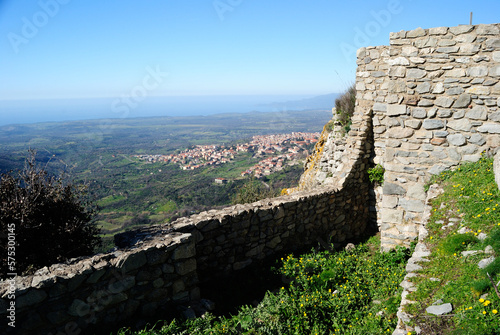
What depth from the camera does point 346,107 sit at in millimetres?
9172

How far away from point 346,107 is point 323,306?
6.39 metres

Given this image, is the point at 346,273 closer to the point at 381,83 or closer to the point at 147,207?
the point at 381,83

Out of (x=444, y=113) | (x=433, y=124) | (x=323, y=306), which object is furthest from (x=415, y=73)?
(x=323, y=306)

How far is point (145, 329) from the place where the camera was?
12.6 ft

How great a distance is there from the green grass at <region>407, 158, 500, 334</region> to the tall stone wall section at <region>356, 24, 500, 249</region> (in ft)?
1.51

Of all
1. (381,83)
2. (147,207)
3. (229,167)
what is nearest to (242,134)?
(229,167)

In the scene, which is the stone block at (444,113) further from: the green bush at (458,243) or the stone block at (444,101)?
the green bush at (458,243)

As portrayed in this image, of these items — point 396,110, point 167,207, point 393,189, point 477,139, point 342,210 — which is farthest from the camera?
point 167,207

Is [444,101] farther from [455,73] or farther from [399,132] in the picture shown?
[399,132]

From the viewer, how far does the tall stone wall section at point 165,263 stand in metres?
3.42

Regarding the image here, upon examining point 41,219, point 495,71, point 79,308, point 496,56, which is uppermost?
point 496,56

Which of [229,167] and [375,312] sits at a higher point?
[375,312]

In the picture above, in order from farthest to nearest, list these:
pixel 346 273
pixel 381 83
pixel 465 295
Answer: pixel 381 83, pixel 346 273, pixel 465 295

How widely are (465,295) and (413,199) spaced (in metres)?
3.32
